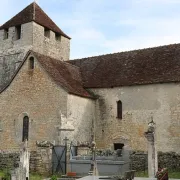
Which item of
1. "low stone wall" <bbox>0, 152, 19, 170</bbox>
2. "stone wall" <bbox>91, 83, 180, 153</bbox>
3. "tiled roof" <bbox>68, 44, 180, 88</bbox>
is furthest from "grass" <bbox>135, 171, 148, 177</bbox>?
"tiled roof" <bbox>68, 44, 180, 88</bbox>

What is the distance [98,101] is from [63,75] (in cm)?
327

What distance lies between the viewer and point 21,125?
76.6 feet

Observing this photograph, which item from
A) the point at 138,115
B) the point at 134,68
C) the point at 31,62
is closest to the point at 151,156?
the point at 138,115

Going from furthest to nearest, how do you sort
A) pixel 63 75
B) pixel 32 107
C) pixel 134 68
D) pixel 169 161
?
pixel 134 68 < pixel 63 75 < pixel 32 107 < pixel 169 161

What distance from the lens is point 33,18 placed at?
29656mm

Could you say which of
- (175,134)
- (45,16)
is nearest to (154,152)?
(175,134)

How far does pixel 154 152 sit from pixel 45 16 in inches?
819

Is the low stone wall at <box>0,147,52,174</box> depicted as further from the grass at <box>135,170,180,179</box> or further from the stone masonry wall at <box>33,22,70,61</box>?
the stone masonry wall at <box>33,22,70,61</box>

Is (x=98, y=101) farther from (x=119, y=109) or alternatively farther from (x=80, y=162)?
(x=80, y=162)

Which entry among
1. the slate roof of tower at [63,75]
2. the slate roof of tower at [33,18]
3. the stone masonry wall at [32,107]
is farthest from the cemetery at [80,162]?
the slate roof of tower at [33,18]

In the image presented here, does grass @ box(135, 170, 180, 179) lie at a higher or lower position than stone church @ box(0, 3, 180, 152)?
lower

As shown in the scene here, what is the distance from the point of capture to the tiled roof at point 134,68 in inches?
883

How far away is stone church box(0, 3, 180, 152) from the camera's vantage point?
21531 millimetres

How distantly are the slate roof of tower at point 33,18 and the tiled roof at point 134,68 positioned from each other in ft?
20.7
